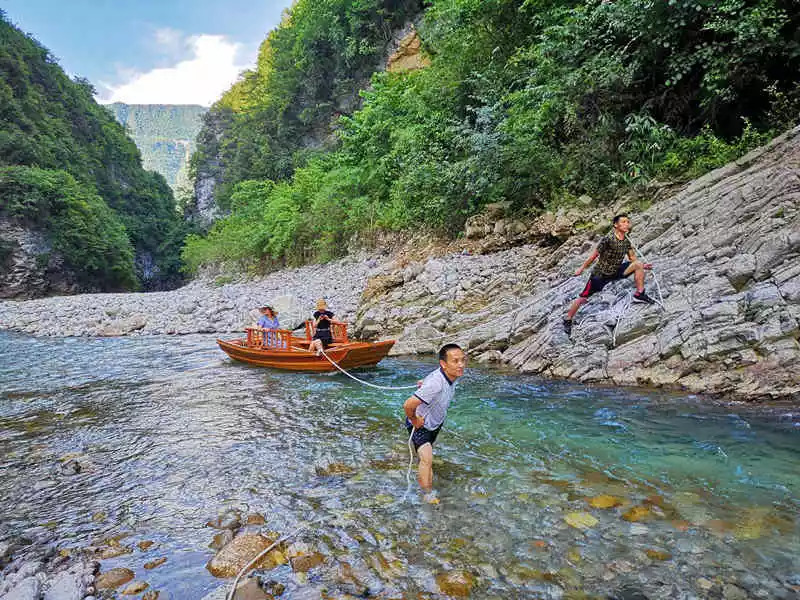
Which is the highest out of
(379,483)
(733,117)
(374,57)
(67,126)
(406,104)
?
(67,126)

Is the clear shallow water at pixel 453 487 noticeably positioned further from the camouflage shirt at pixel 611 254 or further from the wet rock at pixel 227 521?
the camouflage shirt at pixel 611 254

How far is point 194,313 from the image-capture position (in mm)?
19141

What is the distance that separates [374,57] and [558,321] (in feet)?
98.7

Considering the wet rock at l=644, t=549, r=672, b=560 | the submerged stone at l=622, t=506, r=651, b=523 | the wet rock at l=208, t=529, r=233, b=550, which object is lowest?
the wet rock at l=644, t=549, r=672, b=560

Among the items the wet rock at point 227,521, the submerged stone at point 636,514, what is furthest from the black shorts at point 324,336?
the submerged stone at point 636,514

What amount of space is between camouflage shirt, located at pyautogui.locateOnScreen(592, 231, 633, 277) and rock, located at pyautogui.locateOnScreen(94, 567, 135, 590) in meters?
7.44

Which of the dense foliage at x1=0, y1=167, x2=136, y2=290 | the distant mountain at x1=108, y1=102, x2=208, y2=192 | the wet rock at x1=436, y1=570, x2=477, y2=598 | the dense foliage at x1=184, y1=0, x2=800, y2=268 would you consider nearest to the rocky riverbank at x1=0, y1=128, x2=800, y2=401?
the dense foliage at x1=184, y1=0, x2=800, y2=268

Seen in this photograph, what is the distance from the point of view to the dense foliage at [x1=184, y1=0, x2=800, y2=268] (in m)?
8.83

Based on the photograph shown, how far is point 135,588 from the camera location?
2.90 meters

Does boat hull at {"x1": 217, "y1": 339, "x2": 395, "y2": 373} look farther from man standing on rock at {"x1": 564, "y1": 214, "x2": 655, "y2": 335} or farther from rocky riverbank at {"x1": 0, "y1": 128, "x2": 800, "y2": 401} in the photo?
man standing on rock at {"x1": 564, "y1": 214, "x2": 655, "y2": 335}

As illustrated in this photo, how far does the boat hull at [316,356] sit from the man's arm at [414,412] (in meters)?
4.73

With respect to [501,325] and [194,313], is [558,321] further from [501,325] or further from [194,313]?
[194,313]

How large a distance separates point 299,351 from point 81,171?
4994 centimetres

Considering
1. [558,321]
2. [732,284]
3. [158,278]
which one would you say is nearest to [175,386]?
[558,321]
